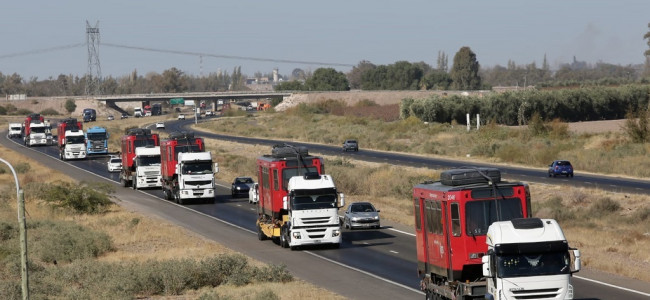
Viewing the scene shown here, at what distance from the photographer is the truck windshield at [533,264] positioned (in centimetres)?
2028

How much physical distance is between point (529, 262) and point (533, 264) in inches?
3.8

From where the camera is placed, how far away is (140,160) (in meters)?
67.4

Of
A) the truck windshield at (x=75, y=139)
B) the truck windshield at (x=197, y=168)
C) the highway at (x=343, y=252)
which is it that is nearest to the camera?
the highway at (x=343, y=252)

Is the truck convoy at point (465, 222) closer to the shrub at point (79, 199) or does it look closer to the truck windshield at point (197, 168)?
the truck windshield at point (197, 168)

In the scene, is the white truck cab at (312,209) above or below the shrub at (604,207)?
above

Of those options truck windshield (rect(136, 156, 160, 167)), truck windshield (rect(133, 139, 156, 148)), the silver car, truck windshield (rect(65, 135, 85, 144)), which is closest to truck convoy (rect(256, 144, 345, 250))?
the silver car

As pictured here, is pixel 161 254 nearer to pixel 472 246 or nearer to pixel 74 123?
pixel 472 246

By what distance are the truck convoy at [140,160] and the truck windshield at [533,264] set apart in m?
48.7

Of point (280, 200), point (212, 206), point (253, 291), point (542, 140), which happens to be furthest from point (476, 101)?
point (253, 291)

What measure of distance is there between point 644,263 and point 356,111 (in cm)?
16468

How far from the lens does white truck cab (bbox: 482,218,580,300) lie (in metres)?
20.2

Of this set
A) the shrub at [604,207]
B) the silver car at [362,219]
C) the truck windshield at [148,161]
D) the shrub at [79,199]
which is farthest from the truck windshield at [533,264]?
the truck windshield at [148,161]

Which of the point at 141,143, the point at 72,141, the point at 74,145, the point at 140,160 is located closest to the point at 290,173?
the point at 140,160

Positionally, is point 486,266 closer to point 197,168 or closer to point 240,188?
point 197,168
